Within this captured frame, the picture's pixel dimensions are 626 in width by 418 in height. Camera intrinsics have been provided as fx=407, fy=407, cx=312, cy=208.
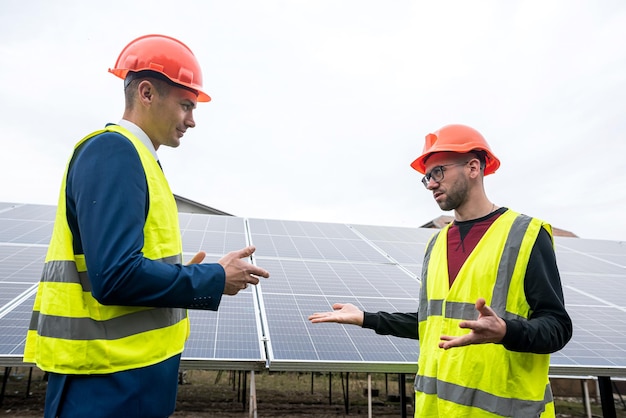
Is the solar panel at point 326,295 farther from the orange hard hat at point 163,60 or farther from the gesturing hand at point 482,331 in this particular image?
the orange hard hat at point 163,60

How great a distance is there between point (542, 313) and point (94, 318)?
2.18 metres

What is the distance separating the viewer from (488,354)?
2246mm

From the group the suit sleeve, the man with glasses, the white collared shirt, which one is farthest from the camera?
the man with glasses

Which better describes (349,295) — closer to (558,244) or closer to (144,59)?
(144,59)

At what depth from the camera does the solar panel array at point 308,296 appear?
4.14 metres

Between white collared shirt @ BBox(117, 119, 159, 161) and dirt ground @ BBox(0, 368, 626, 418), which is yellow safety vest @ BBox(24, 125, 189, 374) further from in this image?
dirt ground @ BBox(0, 368, 626, 418)

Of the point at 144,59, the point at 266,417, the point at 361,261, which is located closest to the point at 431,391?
the point at 144,59

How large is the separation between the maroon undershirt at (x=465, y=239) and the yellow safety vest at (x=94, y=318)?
1773 mm

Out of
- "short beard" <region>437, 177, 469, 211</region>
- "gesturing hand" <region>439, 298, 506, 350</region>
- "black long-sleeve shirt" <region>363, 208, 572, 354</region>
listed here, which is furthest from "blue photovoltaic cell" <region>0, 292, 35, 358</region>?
"black long-sleeve shirt" <region>363, 208, 572, 354</region>

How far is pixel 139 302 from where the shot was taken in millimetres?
1517

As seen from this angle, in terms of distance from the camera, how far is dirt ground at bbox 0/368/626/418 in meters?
10.8

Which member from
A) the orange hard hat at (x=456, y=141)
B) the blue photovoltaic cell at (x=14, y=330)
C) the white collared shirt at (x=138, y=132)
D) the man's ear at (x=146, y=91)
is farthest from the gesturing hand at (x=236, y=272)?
the blue photovoltaic cell at (x=14, y=330)

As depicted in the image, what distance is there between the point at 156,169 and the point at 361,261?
20.7ft

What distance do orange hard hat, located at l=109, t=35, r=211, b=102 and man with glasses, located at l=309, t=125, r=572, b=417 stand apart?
5.46 ft
